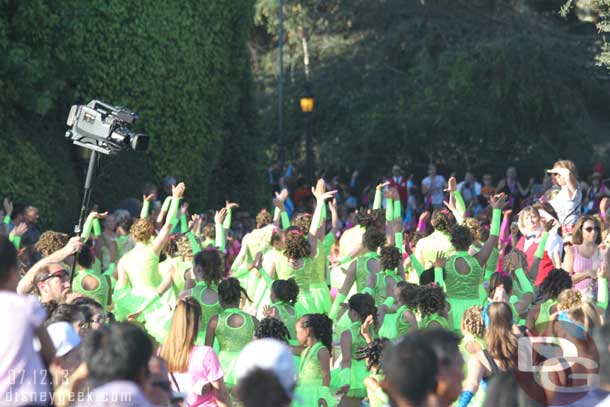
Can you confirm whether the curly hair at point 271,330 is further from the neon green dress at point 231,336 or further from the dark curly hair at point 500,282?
the dark curly hair at point 500,282

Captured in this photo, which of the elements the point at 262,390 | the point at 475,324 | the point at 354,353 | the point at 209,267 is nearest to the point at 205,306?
the point at 209,267

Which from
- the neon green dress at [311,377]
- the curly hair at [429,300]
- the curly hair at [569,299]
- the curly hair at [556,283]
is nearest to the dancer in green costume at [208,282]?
the neon green dress at [311,377]

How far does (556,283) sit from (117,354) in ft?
16.5

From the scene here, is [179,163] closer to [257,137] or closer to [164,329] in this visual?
[257,137]

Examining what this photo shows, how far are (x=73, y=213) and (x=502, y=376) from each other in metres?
15.0

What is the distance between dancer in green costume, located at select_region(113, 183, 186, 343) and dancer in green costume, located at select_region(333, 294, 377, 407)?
2057 millimetres

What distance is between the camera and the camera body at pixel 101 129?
32.1ft

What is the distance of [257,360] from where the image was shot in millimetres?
4496

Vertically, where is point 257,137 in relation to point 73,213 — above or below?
above

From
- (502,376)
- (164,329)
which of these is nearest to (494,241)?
(164,329)

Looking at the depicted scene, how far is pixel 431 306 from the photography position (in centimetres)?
875

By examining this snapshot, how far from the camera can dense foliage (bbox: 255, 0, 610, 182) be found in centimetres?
2920

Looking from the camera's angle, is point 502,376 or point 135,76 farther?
point 135,76

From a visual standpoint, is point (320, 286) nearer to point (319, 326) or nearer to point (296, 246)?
point (296, 246)
